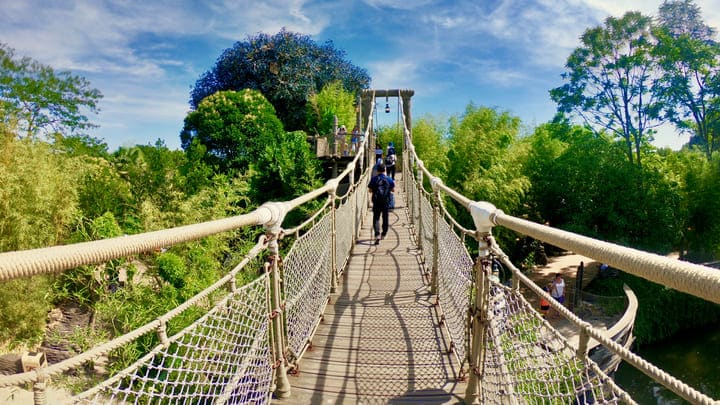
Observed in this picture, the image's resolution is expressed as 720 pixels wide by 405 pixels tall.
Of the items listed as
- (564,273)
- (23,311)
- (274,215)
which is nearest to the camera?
(274,215)

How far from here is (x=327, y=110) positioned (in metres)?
14.2

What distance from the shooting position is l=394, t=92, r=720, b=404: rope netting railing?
58 centimetres

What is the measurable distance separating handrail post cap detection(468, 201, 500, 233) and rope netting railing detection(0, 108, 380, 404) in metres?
0.70

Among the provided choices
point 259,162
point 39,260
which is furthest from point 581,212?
point 39,260

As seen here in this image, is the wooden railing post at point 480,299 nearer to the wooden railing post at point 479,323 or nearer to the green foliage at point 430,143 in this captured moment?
the wooden railing post at point 479,323

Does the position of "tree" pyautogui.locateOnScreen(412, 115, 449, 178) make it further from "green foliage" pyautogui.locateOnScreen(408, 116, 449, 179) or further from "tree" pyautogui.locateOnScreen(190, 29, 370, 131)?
"tree" pyautogui.locateOnScreen(190, 29, 370, 131)

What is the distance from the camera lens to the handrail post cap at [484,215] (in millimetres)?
1284

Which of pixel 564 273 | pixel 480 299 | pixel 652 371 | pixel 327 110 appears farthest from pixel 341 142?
pixel 652 371

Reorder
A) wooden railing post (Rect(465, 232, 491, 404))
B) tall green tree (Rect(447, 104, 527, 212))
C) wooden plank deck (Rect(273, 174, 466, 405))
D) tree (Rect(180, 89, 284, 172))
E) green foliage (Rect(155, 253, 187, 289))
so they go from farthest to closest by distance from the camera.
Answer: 1. tree (Rect(180, 89, 284, 172))
2. tall green tree (Rect(447, 104, 527, 212))
3. green foliage (Rect(155, 253, 187, 289))
4. wooden plank deck (Rect(273, 174, 466, 405))
5. wooden railing post (Rect(465, 232, 491, 404))

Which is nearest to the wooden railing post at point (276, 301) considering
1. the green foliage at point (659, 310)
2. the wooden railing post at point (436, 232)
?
the wooden railing post at point (436, 232)

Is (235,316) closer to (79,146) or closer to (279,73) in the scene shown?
(79,146)

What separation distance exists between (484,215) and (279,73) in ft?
49.8

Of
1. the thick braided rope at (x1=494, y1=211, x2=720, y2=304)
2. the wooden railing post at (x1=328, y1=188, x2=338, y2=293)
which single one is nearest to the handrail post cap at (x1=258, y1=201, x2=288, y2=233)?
the thick braided rope at (x1=494, y1=211, x2=720, y2=304)

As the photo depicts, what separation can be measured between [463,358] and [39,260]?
1.68m
